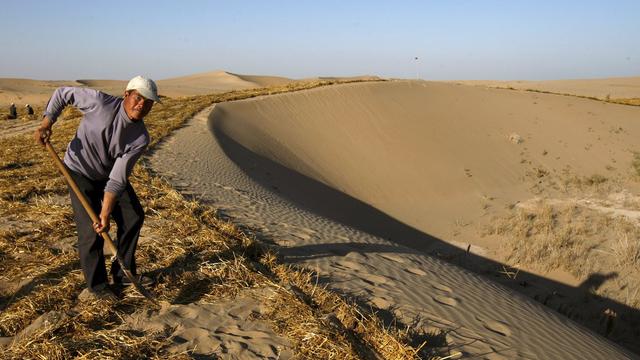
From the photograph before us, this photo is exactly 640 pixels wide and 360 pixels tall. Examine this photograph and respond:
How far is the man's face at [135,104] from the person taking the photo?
9.68 ft

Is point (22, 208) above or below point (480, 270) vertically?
above

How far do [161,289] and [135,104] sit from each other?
144 cm

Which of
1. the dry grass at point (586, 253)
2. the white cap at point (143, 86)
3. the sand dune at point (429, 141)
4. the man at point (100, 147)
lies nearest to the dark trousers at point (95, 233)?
the man at point (100, 147)

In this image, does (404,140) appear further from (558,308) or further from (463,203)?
(558,308)

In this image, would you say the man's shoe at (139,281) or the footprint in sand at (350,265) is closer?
the man's shoe at (139,281)

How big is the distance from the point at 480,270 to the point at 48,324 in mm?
5833

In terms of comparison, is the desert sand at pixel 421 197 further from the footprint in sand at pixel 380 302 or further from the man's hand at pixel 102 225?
the man's hand at pixel 102 225

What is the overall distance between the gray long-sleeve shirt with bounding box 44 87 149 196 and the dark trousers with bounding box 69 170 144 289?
150mm

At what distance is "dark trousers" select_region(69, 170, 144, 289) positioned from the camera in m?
3.22

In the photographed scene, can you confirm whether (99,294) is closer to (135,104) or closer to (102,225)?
(102,225)

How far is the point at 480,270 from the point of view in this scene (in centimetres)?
721

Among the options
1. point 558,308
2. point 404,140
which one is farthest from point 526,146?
point 558,308

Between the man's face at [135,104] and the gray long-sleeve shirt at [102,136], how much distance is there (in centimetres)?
5

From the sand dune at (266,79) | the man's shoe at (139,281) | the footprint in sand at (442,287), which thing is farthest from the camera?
the sand dune at (266,79)
